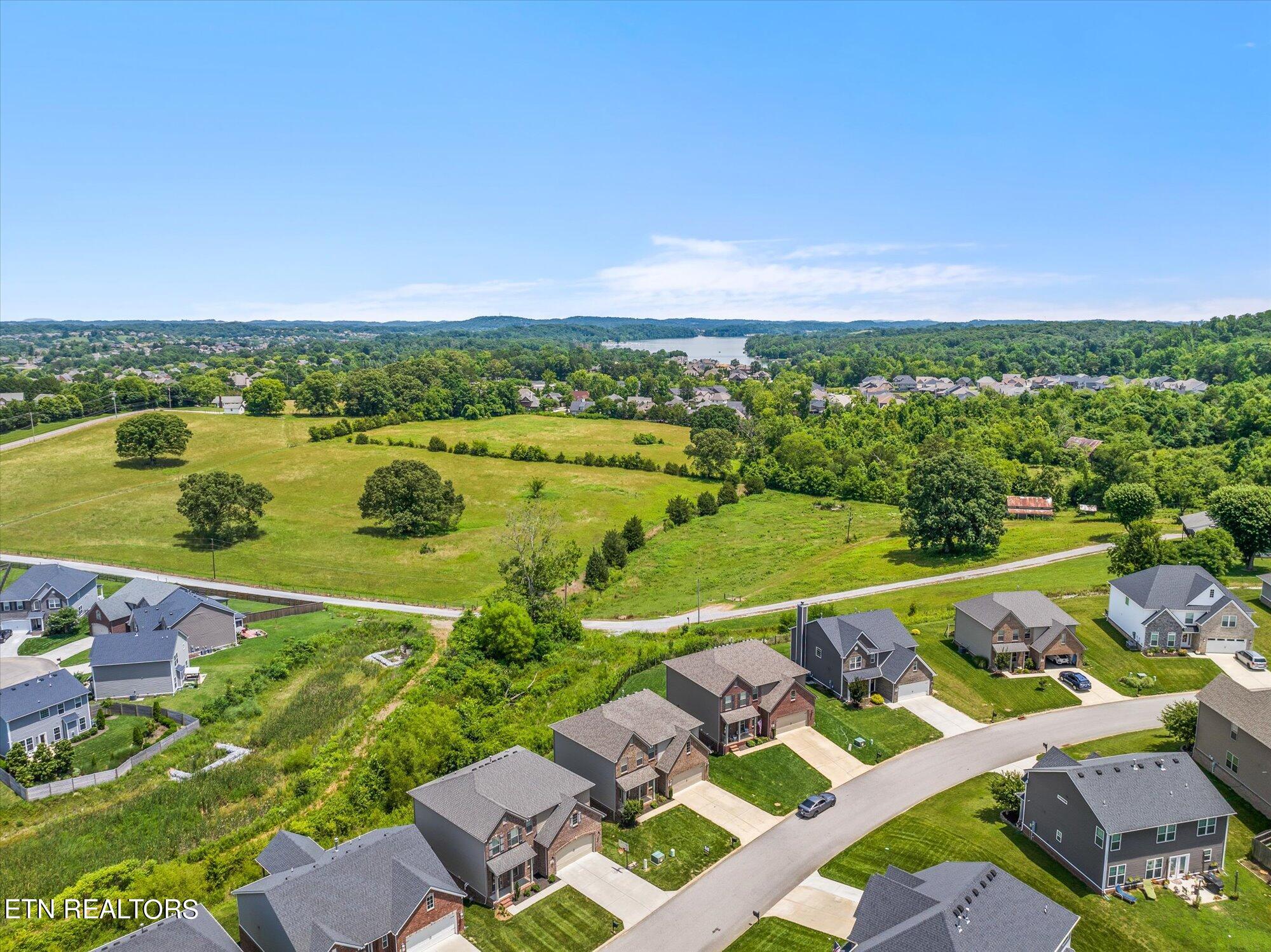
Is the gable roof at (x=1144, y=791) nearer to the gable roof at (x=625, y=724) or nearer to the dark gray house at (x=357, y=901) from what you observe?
the gable roof at (x=625, y=724)

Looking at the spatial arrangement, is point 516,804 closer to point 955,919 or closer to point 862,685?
point 955,919

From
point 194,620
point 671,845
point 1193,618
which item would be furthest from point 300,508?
point 1193,618

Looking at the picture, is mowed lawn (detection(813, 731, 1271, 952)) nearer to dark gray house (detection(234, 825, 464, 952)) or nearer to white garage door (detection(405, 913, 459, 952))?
white garage door (detection(405, 913, 459, 952))

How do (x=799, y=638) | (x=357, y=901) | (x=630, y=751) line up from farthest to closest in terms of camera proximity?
(x=799, y=638) → (x=630, y=751) → (x=357, y=901)

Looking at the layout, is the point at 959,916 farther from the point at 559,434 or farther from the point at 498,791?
the point at 559,434

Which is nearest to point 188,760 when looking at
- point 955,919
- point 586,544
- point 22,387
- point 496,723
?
point 496,723

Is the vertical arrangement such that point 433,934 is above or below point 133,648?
below
